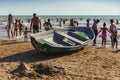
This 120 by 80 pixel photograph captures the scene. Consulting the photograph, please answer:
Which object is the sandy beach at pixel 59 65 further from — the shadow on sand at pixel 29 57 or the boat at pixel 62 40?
the boat at pixel 62 40

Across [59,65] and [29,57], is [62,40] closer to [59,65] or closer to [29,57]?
[29,57]

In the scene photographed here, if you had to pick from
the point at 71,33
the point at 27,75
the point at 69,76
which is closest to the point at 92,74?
the point at 69,76

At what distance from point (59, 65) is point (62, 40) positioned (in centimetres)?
321

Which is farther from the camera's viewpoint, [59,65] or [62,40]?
[62,40]

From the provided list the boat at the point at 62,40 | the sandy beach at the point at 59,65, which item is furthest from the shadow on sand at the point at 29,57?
the boat at the point at 62,40

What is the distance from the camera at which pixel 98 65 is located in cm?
1190

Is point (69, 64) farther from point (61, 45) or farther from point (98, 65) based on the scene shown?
point (61, 45)

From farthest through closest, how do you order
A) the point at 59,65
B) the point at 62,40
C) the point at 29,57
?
the point at 62,40 < the point at 29,57 < the point at 59,65

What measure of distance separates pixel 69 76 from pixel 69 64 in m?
1.58

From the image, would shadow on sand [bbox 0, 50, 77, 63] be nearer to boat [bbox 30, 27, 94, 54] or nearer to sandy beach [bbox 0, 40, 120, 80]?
sandy beach [bbox 0, 40, 120, 80]

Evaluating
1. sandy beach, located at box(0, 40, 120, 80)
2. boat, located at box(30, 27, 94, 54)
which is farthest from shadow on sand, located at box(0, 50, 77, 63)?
boat, located at box(30, 27, 94, 54)

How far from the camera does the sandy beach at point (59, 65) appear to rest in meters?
10.2

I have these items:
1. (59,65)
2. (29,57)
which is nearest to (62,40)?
(29,57)

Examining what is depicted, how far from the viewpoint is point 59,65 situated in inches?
452
